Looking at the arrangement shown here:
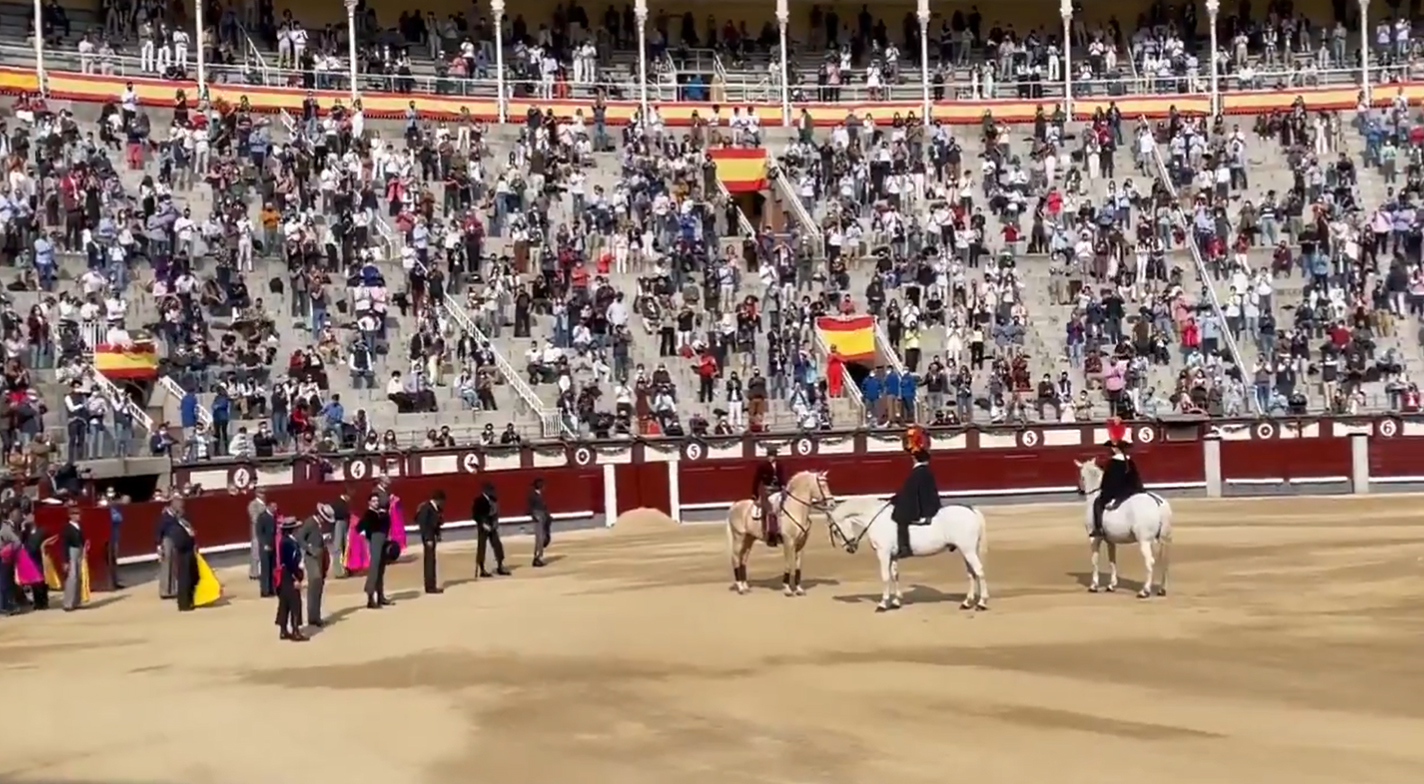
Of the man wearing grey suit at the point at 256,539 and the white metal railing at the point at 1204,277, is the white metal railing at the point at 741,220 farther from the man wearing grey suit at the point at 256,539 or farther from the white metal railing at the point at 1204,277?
the man wearing grey suit at the point at 256,539

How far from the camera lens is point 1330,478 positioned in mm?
29734

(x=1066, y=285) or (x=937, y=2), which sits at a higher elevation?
(x=937, y=2)

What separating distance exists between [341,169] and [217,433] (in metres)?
8.98

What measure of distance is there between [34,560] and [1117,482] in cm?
1106

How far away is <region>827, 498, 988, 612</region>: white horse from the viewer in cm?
1623

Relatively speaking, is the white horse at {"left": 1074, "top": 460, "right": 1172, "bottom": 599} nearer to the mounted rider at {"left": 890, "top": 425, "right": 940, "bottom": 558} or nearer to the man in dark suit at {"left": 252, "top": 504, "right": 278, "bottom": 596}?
the mounted rider at {"left": 890, "top": 425, "right": 940, "bottom": 558}

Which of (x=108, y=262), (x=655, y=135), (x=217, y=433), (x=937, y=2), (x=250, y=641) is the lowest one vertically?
(x=250, y=641)

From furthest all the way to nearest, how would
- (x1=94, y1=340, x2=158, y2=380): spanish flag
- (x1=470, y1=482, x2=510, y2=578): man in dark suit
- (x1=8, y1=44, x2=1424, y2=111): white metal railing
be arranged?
1. (x1=8, y1=44, x2=1424, y2=111): white metal railing
2. (x1=94, y1=340, x2=158, y2=380): spanish flag
3. (x1=470, y1=482, x2=510, y2=578): man in dark suit

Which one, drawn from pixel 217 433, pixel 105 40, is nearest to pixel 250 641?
pixel 217 433

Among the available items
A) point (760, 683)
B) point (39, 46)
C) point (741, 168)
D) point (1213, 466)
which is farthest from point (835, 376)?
point (760, 683)

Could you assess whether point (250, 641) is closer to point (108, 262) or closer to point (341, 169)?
point (108, 262)

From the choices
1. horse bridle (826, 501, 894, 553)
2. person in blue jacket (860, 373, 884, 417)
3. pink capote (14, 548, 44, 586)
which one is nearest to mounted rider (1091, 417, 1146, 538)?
horse bridle (826, 501, 894, 553)

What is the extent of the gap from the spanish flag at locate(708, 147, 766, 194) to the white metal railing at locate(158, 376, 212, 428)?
13.8m

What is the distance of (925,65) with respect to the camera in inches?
1612
